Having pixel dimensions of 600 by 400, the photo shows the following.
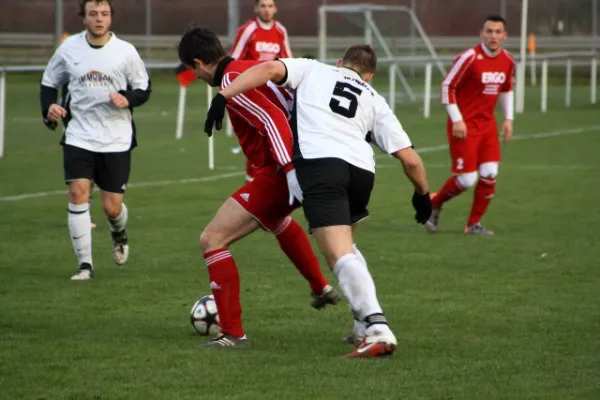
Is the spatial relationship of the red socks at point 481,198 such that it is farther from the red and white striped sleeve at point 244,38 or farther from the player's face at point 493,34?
the red and white striped sleeve at point 244,38

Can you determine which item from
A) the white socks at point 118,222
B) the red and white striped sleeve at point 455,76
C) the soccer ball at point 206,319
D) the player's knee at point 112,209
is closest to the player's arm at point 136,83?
the player's knee at point 112,209

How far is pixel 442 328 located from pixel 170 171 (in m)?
11.1

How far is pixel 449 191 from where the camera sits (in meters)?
13.6

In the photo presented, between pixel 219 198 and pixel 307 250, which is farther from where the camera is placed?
pixel 219 198

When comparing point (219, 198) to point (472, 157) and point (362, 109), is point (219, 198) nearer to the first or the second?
point (472, 157)

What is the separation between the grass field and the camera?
6.87 metres

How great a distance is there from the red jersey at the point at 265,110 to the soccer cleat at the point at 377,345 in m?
1.05

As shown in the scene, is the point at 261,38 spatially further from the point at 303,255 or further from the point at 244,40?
the point at 303,255

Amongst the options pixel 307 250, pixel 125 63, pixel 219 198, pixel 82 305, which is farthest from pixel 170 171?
pixel 307 250

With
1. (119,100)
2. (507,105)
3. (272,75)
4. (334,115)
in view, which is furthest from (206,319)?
(507,105)

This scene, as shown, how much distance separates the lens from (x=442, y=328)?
27.6ft

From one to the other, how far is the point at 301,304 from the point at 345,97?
2.29 meters

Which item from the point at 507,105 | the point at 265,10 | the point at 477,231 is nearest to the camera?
the point at 477,231

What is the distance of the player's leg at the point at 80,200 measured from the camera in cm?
1059
